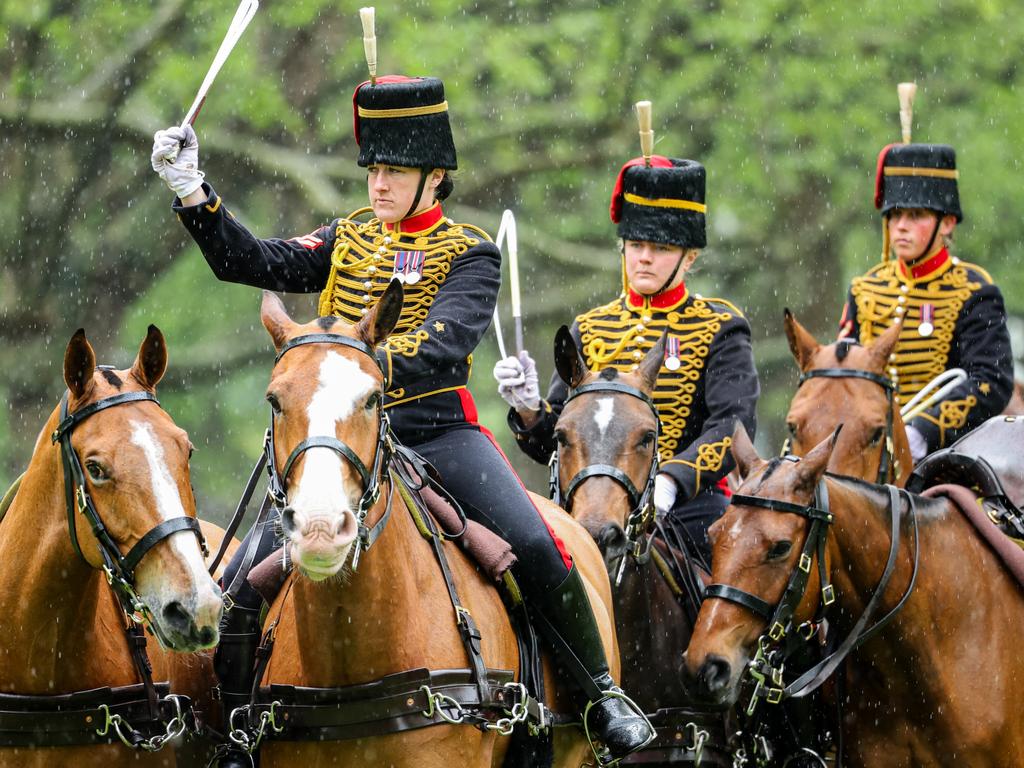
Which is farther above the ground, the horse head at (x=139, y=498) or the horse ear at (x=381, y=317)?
the horse ear at (x=381, y=317)

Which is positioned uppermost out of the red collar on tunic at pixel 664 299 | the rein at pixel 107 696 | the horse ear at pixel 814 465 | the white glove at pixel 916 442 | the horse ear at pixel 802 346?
the red collar on tunic at pixel 664 299

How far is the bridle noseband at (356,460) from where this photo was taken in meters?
4.75

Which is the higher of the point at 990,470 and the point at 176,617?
the point at 990,470

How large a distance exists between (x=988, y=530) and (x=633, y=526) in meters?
1.29

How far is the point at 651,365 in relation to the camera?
7.12m

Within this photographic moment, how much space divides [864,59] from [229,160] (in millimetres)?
5450

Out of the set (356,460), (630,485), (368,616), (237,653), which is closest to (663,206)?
(630,485)

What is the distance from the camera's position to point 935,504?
671 centimetres

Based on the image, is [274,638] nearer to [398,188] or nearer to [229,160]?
[398,188]

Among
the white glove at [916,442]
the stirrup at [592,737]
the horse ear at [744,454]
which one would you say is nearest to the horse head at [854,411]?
the white glove at [916,442]

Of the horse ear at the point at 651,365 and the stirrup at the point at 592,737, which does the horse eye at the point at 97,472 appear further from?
the horse ear at the point at 651,365

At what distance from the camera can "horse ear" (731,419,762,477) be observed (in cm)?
640

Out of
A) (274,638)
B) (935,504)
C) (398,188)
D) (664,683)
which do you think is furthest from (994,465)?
(274,638)

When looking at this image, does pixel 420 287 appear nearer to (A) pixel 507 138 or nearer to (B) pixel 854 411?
(B) pixel 854 411
